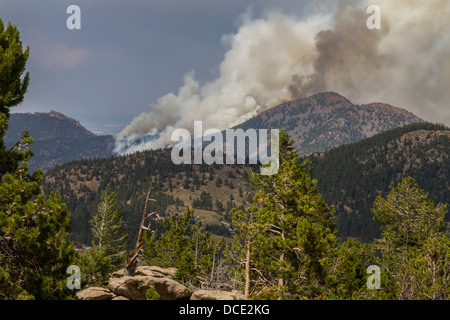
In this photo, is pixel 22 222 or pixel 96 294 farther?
pixel 96 294

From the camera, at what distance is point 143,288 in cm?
2538

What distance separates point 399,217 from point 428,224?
3.69m

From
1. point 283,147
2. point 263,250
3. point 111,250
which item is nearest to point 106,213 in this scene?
point 111,250

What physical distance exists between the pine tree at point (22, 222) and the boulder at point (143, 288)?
6914mm

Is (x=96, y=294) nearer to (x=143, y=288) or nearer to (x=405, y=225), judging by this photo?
(x=143, y=288)

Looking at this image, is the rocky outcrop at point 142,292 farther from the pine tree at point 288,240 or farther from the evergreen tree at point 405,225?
the evergreen tree at point 405,225

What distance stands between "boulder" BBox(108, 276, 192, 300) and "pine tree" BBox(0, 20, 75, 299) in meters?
6.91

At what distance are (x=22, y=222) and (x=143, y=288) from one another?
11982 millimetres

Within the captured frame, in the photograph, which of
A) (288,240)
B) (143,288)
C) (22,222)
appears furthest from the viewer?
(143,288)

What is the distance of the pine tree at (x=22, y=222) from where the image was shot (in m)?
16.1

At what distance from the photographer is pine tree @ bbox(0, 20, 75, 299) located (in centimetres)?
1611

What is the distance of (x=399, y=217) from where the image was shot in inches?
1774

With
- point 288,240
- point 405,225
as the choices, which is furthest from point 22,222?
point 405,225

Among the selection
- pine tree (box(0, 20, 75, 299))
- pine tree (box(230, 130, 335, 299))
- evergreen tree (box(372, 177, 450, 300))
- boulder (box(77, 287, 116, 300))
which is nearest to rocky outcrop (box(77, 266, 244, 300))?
boulder (box(77, 287, 116, 300))
